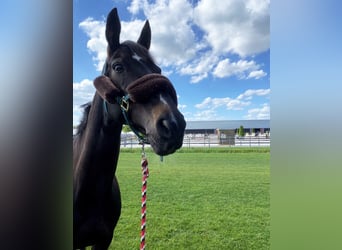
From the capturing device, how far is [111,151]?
3.23 ft

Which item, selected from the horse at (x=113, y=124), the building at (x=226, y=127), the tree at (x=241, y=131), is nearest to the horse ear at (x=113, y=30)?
the horse at (x=113, y=124)

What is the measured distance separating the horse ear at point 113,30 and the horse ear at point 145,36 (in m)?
0.16

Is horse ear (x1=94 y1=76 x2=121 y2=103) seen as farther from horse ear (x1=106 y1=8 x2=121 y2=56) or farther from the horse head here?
horse ear (x1=106 y1=8 x2=121 y2=56)

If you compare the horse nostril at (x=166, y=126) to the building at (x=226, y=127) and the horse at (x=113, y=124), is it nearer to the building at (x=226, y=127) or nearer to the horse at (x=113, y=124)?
the horse at (x=113, y=124)

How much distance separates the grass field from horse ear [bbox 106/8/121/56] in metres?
0.60

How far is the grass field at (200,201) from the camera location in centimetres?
141

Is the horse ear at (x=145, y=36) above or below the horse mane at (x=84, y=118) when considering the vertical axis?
above

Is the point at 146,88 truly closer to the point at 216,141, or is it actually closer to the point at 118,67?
the point at 118,67

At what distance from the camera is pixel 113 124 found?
3.17ft

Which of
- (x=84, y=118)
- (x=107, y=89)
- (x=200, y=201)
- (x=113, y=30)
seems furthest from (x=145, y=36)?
(x=200, y=201)

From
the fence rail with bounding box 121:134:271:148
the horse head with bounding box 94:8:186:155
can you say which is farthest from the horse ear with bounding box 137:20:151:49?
the fence rail with bounding box 121:134:271:148

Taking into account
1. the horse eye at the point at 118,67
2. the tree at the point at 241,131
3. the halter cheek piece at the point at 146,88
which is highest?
the horse eye at the point at 118,67

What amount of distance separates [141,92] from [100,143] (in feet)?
0.91
